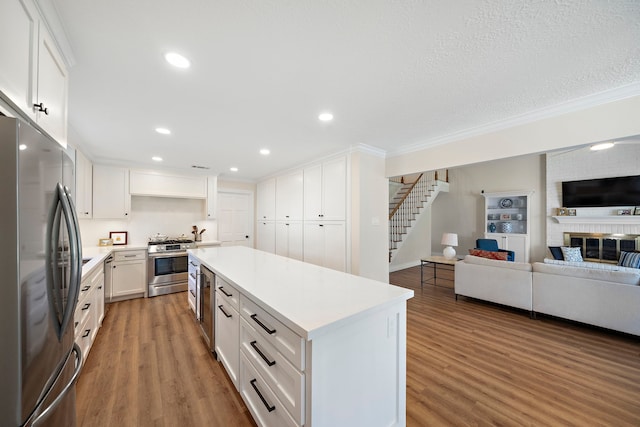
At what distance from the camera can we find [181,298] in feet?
13.2

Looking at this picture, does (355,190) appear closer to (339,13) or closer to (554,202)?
(339,13)

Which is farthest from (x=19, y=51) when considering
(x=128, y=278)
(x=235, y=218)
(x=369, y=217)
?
(x=235, y=218)

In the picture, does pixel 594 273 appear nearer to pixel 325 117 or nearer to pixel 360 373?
pixel 360 373

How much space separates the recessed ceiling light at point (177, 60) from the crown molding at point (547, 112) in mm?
2833

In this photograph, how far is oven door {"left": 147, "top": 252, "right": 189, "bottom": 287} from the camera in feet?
13.3

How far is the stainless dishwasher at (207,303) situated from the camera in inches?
88.0

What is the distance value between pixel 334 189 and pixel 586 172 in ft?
18.5

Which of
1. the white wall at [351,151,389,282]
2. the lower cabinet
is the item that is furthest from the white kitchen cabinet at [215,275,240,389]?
the white wall at [351,151,389,282]

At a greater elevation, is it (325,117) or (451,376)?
(325,117)

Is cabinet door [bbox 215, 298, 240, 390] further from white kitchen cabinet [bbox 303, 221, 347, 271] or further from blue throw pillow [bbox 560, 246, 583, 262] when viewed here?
blue throw pillow [bbox 560, 246, 583, 262]

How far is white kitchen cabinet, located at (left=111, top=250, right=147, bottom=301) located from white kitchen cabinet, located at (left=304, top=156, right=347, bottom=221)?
2910 mm

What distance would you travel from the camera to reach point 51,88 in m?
1.32

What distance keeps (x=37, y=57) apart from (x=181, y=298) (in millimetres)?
3746

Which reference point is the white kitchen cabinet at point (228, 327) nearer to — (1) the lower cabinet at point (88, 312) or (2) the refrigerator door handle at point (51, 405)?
(2) the refrigerator door handle at point (51, 405)
